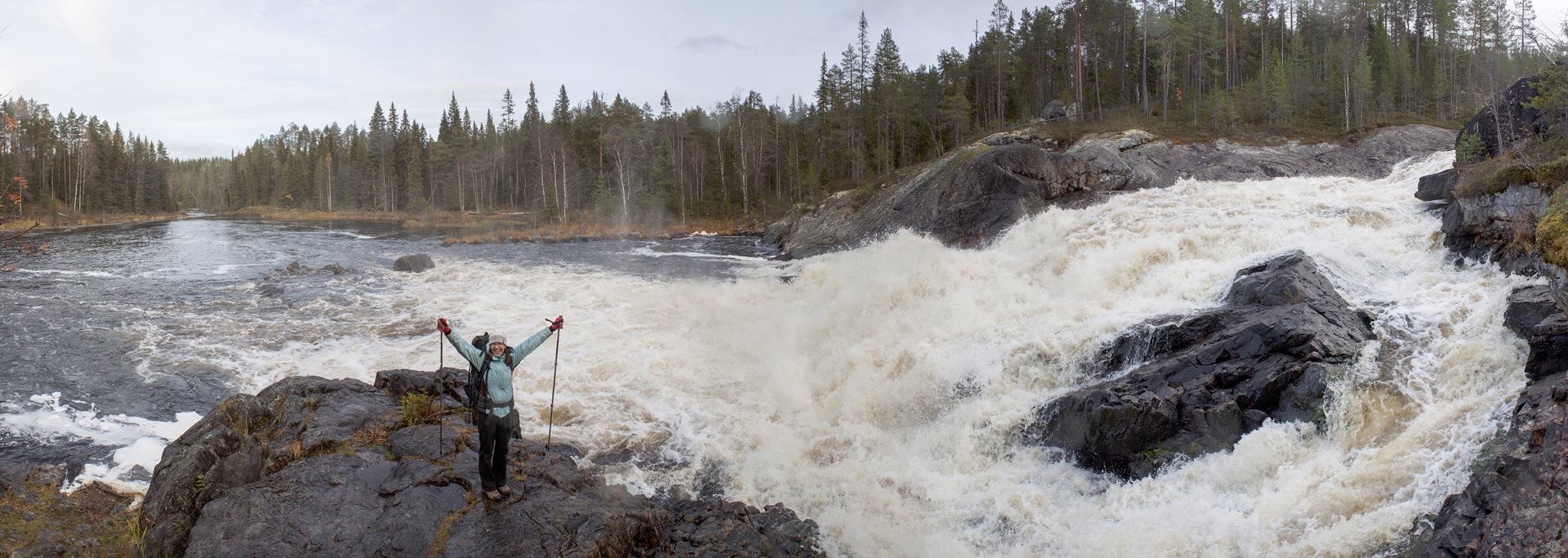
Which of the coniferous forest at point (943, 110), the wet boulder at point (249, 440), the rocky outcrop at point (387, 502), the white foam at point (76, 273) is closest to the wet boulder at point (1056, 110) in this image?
the coniferous forest at point (943, 110)

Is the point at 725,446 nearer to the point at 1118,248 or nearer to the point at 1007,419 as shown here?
the point at 1007,419

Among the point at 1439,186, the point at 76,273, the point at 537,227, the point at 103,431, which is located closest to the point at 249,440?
the point at 103,431

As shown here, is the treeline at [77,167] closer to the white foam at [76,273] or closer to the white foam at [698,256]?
the white foam at [76,273]

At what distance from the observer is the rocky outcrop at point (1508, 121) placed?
58.1ft

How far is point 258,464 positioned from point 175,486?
784 millimetres

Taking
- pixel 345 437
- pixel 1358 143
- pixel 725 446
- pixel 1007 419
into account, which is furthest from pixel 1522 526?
pixel 1358 143

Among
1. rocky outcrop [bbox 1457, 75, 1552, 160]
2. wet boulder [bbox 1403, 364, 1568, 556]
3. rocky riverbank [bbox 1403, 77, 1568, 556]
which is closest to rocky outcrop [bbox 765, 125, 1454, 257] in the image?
rocky outcrop [bbox 1457, 75, 1552, 160]

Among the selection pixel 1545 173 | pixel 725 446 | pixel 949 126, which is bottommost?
pixel 725 446

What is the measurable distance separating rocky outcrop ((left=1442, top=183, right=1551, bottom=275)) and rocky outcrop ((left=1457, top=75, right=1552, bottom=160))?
7.13 meters

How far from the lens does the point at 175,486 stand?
7402 millimetres

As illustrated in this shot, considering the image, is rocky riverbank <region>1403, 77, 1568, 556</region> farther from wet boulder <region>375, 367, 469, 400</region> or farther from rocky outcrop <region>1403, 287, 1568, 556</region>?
wet boulder <region>375, 367, 469, 400</region>

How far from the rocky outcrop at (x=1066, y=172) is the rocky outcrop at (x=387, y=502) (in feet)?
67.7

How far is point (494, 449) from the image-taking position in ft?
25.5

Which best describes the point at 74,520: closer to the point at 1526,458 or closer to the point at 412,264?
the point at 1526,458
